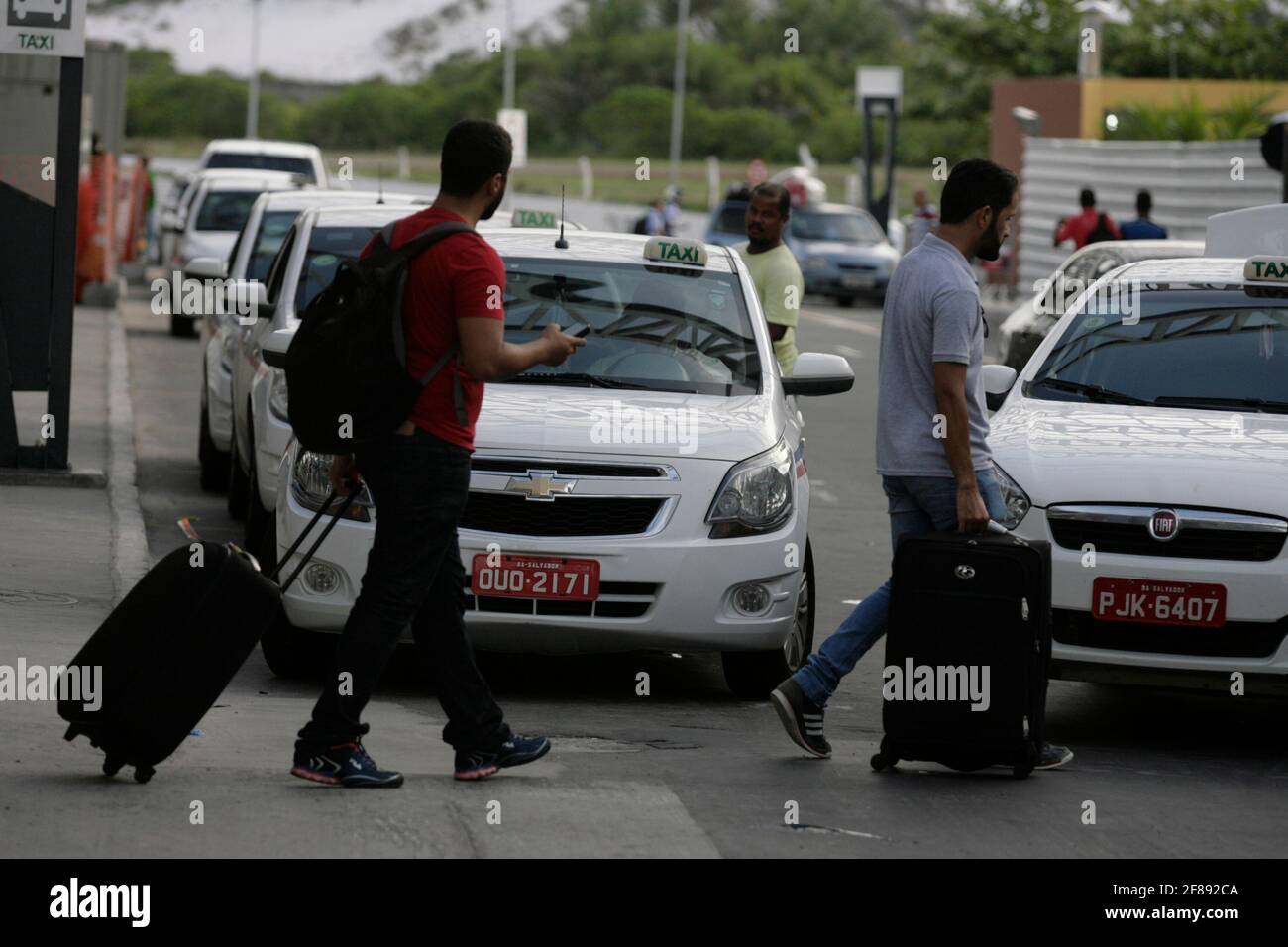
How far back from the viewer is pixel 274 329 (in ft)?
35.5

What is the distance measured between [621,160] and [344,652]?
95.4 m

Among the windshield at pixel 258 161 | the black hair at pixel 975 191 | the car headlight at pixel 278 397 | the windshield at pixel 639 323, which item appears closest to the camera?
the black hair at pixel 975 191

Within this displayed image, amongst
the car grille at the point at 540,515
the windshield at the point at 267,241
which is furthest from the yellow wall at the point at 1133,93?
the car grille at the point at 540,515

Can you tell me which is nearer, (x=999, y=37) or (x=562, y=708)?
(x=562, y=708)

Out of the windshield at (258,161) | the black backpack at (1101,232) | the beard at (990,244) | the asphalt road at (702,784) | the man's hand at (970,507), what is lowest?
the asphalt road at (702,784)

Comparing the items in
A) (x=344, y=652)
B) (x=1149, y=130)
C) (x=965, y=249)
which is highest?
(x=1149, y=130)

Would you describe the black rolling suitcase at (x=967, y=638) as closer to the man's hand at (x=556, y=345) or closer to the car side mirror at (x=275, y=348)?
the man's hand at (x=556, y=345)

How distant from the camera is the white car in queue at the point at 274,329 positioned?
32.7ft

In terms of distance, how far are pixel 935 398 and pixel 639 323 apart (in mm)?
2311

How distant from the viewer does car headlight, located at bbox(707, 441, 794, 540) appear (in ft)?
26.4

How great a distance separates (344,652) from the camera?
6176 mm

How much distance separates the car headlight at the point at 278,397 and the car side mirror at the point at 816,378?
2267 mm
